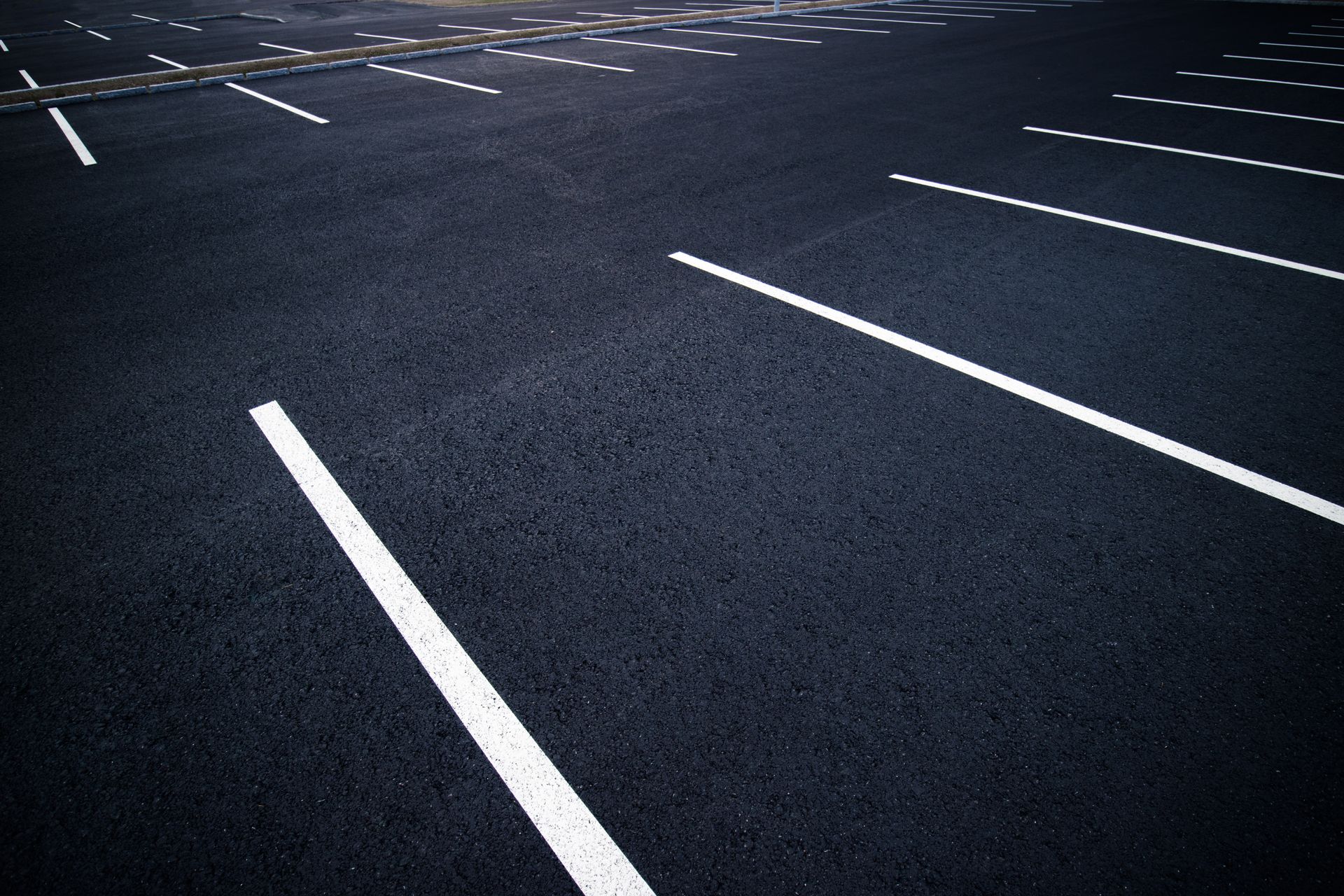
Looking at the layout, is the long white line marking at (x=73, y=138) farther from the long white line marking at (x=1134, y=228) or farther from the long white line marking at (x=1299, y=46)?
the long white line marking at (x=1299, y=46)

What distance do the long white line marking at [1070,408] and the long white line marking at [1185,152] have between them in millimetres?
5413

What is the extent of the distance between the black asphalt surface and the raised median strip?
510 cm

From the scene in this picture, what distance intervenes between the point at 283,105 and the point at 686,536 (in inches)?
407

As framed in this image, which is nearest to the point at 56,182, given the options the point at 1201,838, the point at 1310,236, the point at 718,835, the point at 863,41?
the point at 718,835

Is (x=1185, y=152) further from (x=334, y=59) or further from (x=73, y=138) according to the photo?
(x=334, y=59)

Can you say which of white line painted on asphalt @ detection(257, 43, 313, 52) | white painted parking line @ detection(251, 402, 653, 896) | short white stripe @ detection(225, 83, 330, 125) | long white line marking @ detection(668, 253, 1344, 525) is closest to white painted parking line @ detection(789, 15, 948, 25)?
white line painted on asphalt @ detection(257, 43, 313, 52)

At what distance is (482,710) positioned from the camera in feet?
7.88

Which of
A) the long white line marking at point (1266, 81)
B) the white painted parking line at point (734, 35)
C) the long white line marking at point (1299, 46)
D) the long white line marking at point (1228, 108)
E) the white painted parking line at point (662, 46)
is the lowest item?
the long white line marking at point (1228, 108)

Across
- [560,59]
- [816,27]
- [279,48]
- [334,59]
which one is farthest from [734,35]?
[279,48]

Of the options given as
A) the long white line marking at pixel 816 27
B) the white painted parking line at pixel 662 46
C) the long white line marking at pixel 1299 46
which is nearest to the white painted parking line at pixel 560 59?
the white painted parking line at pixel 662 46

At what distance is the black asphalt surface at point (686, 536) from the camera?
6.89ft

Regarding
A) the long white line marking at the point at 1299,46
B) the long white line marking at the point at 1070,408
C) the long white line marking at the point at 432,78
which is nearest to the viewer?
the long white line marking at the point at 1070,408

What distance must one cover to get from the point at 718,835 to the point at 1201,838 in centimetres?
144

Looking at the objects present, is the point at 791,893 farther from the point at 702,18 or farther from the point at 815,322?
the point at 702,18
